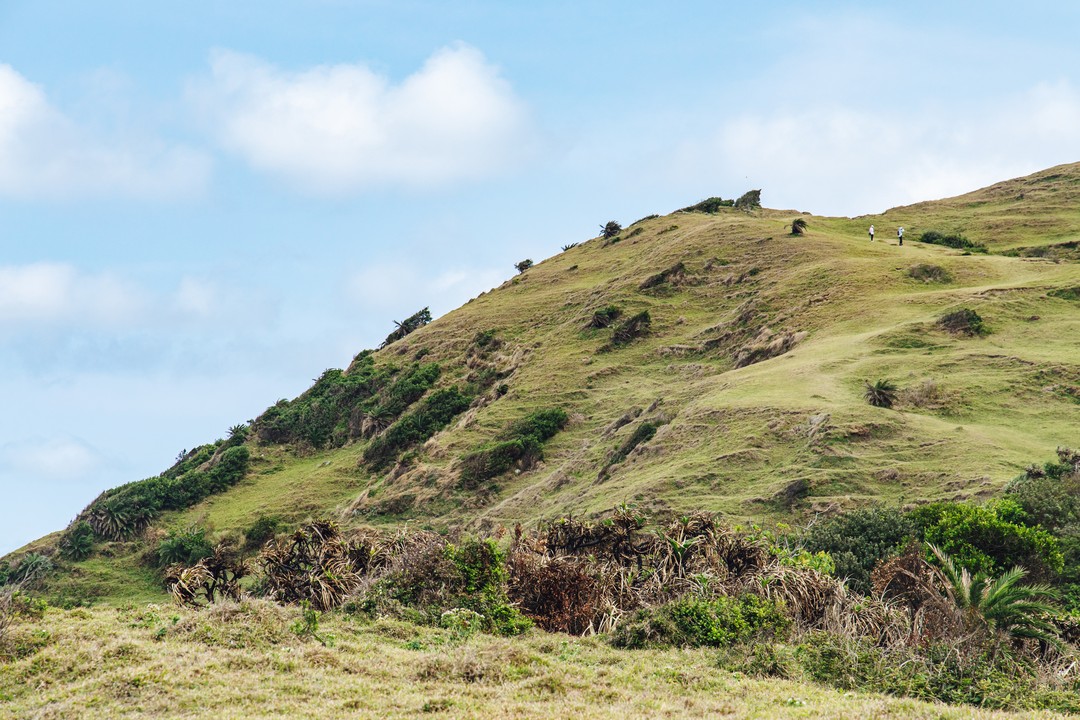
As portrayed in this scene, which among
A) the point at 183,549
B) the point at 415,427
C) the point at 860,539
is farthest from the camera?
the point at 415,427

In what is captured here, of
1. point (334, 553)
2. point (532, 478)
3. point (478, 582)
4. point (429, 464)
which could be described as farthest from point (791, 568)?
point (429, 464)

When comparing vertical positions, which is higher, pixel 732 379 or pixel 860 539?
pixel 732 379

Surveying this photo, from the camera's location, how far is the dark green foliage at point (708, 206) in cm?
9229

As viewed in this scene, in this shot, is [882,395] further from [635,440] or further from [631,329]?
[631,329]

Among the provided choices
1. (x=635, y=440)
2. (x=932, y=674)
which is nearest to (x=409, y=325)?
(x=635, y=440)

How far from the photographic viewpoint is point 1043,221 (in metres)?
73.6

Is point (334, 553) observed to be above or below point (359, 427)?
below

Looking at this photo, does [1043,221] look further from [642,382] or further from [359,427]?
[359,427]

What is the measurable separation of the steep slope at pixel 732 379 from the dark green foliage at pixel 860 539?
2.90m

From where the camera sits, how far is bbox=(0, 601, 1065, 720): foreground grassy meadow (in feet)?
39.4

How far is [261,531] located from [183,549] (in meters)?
4.56

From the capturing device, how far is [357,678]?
13.6 m

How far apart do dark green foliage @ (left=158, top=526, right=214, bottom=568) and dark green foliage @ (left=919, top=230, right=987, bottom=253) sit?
52885 mm

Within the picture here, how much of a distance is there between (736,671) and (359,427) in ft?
185
